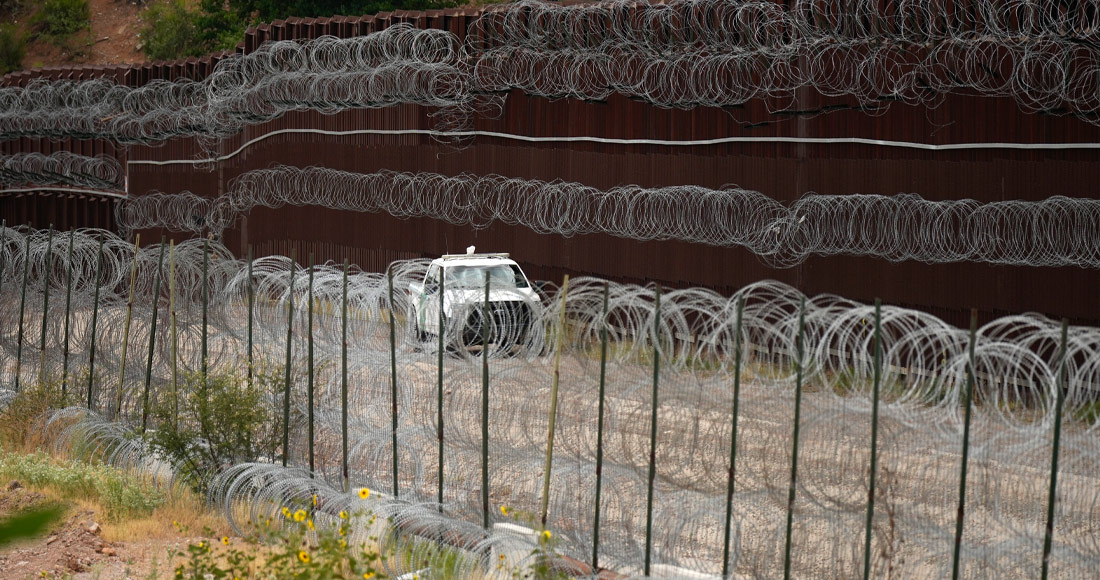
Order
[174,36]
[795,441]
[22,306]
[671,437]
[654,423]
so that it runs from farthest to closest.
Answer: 1. [174,36]
2. [22,306]
3. [671,437]
4. [654,423]
5. [795,441]

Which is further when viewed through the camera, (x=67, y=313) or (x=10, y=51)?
(x=10, y=51)

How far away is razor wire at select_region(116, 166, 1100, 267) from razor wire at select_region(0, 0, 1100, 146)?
1083 millimetres

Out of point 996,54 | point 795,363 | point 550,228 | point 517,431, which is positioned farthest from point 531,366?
point 550,228

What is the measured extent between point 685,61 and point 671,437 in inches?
359

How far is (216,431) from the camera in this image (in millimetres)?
8758

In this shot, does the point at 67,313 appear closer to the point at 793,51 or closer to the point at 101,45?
the point at 793,51

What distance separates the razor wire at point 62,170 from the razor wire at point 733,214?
556 cm

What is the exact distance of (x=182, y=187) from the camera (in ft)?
85.1

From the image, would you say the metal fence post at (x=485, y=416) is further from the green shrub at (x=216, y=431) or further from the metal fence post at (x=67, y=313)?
the metal fence post at (x=67, y=313)

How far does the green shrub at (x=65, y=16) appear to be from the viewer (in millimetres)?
61125

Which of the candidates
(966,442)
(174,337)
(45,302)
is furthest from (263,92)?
(966,442)

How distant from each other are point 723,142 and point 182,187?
1443 centimetres

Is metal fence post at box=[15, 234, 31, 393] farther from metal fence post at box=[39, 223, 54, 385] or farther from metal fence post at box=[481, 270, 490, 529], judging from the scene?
metal fence post at box=[481, 270, 490, 529]

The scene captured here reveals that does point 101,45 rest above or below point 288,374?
above
